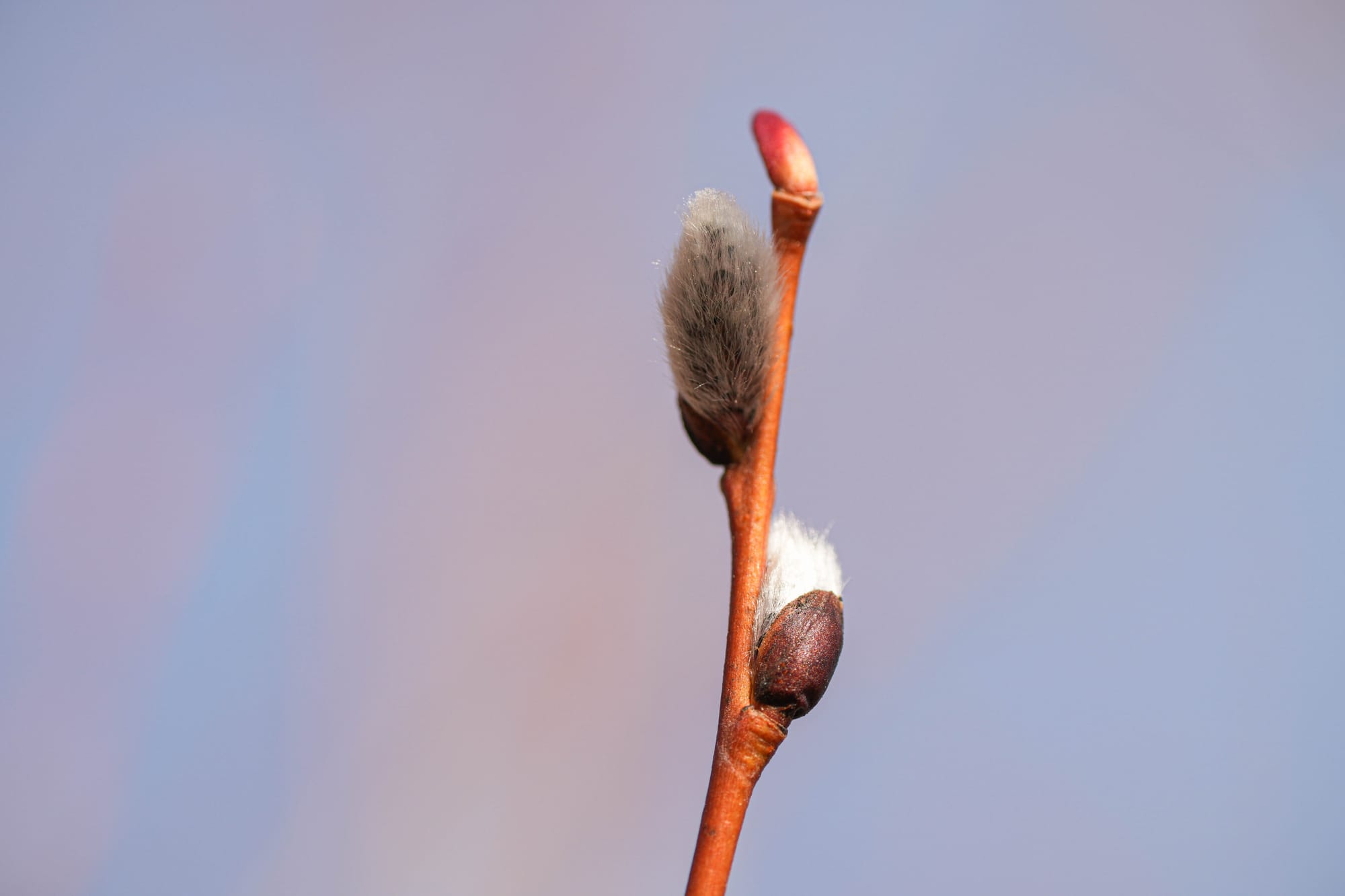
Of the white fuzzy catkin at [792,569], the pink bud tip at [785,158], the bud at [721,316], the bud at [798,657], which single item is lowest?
the bud at [798,657]

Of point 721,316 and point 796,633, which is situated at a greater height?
point 721,316

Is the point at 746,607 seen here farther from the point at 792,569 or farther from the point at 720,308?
the point at 720,308

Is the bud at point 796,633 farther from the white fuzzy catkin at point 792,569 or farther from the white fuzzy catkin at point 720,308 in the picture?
the white fuzzy catkin at point 720,308

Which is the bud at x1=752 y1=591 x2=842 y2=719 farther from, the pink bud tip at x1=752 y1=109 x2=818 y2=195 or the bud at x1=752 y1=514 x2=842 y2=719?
the pink bud tip at x1=752 y1=109 x2=818 y2=195

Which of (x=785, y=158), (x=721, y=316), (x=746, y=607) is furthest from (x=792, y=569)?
(x=785, y=158)

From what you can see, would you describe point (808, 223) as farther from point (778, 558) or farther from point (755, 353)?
point (778, 558)

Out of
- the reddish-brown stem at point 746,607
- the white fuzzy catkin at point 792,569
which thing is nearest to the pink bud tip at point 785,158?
the reddish-brown stem at point 746,607
